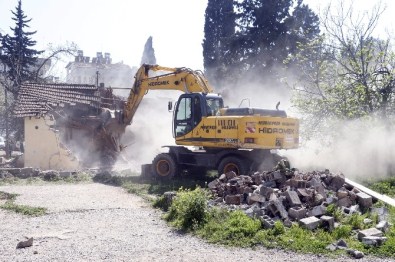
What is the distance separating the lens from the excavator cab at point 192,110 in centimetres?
1327

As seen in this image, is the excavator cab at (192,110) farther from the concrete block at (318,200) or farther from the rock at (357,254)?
the rock at (357,254)

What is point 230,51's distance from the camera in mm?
32281

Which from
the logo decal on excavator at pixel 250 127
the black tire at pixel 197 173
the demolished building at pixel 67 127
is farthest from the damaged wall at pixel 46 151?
the logo decal on excavator at pixel 250 127

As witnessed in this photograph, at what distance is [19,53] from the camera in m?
30.2

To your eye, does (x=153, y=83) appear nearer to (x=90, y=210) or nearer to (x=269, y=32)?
(x=90, y=210)

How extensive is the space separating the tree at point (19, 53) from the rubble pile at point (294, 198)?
22.7 meters

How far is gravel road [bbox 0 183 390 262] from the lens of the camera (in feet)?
21.2

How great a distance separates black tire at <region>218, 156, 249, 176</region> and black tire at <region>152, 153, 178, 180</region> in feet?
5.89

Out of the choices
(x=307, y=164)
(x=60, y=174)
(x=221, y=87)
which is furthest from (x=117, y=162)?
(x=221, y=87)

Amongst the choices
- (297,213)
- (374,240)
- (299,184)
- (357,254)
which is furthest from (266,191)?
(357,254)

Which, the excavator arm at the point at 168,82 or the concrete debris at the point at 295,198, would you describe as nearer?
the concrete debris at the point at 295,198

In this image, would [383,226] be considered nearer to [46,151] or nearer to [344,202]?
[344,202]

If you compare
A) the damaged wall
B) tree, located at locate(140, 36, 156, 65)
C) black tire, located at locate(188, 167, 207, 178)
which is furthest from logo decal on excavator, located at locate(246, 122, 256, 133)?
tree, located at locate(140, 36, 156, 65)

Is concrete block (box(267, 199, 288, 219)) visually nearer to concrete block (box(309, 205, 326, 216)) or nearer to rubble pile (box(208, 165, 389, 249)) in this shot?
rubble pile (box(208, 165, 389, 249))
